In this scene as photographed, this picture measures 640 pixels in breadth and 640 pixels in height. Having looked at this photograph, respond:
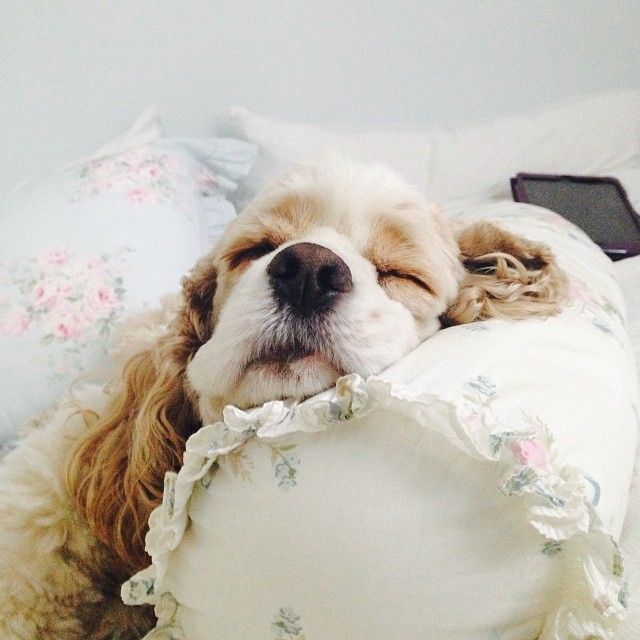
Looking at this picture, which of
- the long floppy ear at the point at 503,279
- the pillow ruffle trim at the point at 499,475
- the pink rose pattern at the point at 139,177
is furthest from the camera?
the pink rose pattern at the point at 139,177

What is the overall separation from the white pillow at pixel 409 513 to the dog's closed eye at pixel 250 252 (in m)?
0.32

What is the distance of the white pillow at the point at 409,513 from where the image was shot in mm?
440

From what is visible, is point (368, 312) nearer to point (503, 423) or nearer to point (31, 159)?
point (503, 423)

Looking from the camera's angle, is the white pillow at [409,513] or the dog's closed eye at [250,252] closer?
the white pillow at [409,513]

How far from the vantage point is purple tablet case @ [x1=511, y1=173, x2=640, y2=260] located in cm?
161

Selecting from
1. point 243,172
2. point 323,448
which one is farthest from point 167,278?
point 323,448

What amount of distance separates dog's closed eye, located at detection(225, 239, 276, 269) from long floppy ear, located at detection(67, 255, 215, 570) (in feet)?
0.36

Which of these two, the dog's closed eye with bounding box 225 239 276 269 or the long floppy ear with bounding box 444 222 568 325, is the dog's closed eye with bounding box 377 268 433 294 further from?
the dog's closed eye with bounding box 225 239 276 269

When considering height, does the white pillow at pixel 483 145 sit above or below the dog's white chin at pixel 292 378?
below

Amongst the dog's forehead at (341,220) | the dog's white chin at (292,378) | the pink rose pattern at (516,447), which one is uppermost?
the dog's forehead at (341,220)

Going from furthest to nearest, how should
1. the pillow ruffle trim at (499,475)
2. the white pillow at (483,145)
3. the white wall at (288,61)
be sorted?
the white pillow at (483,145)
the white wall at (288,61)
the pillow ruffle trim at (499,475)

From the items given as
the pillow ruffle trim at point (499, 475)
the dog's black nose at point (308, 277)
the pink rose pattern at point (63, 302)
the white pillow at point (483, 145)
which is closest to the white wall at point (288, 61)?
the white pillow at point (483, 145)

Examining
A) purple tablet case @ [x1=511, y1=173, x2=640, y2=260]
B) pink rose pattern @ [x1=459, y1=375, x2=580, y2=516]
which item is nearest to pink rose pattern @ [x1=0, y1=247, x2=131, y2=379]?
pink rose pattern @ [x1=459, y1=375, x2=580, y2=516]

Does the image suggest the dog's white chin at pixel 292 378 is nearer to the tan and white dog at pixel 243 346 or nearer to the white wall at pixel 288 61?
the tan and white dog at pixel 243 346
